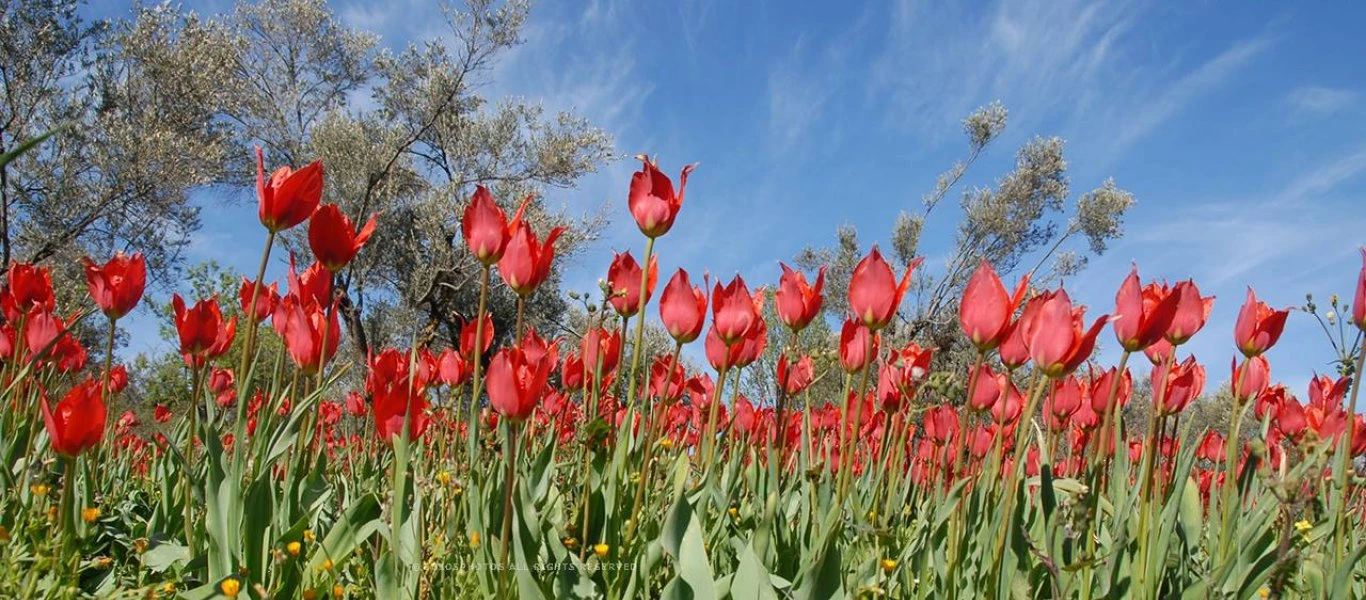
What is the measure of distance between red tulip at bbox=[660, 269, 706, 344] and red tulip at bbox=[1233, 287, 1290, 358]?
1.47 metres

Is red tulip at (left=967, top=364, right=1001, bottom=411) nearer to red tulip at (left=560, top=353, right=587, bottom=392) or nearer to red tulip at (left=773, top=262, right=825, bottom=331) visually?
red tulip at (left=773, top=262, right=825, bottom=331)


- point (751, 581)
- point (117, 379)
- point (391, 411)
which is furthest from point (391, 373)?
point (117, 379)

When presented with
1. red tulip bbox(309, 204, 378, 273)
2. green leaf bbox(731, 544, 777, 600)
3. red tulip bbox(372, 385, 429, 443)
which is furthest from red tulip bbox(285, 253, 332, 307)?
green leaf bbox(731, 544, 777, 600)

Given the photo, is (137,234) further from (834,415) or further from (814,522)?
(814,522)

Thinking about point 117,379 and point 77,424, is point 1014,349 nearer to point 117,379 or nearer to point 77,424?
point 77,424

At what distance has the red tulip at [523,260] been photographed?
6.06ft

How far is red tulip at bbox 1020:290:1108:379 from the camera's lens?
159cm

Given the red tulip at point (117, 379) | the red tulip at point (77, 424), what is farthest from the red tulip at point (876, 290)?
the red tulip at point (117, 379)

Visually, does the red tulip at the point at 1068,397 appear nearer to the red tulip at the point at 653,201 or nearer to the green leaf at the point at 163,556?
the red tulip at the point at 653,201

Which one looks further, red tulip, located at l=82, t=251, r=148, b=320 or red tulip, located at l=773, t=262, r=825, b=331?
red tulip, located at l=82, t=251, r=148, b=320

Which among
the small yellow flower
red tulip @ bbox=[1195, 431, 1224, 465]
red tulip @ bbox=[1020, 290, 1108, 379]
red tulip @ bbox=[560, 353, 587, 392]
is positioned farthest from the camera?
red tulip @ bbox=[1195, 431, 1224, 465]

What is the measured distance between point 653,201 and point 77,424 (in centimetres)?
115

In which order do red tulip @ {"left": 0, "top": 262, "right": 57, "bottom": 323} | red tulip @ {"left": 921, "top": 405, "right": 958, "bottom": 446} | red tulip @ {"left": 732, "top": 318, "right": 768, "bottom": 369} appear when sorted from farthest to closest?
red tulip @ {"left": 921, "top": 405, "right": 958, "bottom": 446}
red tulip @ {"left": 0, "top": 262, "right": 57, "bottom": 323}
red tulip @ {"left": 732, "top": 318, "right": 768, "bottom": 369}

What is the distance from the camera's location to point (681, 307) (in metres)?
1.95
